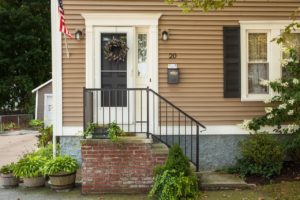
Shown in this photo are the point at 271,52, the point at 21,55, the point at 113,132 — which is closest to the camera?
the point at 113,132

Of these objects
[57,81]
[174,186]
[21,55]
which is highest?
[21,55]

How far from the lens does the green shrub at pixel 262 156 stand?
268 inches

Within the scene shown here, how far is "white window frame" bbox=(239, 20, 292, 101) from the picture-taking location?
25.3 feet

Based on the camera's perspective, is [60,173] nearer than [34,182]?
Yes

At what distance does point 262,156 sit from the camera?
6.79 metres

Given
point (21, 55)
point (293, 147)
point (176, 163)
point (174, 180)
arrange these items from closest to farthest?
point (174, 180) → point (176, 163) → point (293, 147) → point (21, 55)

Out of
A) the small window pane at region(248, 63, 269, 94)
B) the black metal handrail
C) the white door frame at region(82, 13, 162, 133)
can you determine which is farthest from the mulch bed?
the white door frame at region(82, 13, 162, 133)

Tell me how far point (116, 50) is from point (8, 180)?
11.1 feet

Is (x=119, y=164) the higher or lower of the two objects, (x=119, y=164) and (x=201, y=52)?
the lower

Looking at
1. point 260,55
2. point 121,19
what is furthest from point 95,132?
point 260,55

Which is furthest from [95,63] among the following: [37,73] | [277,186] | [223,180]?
[37,73]

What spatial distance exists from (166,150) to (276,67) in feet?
10.7

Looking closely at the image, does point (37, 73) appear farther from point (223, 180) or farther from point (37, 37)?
point (223, 180)

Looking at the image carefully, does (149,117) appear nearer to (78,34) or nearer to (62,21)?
(78,34)
